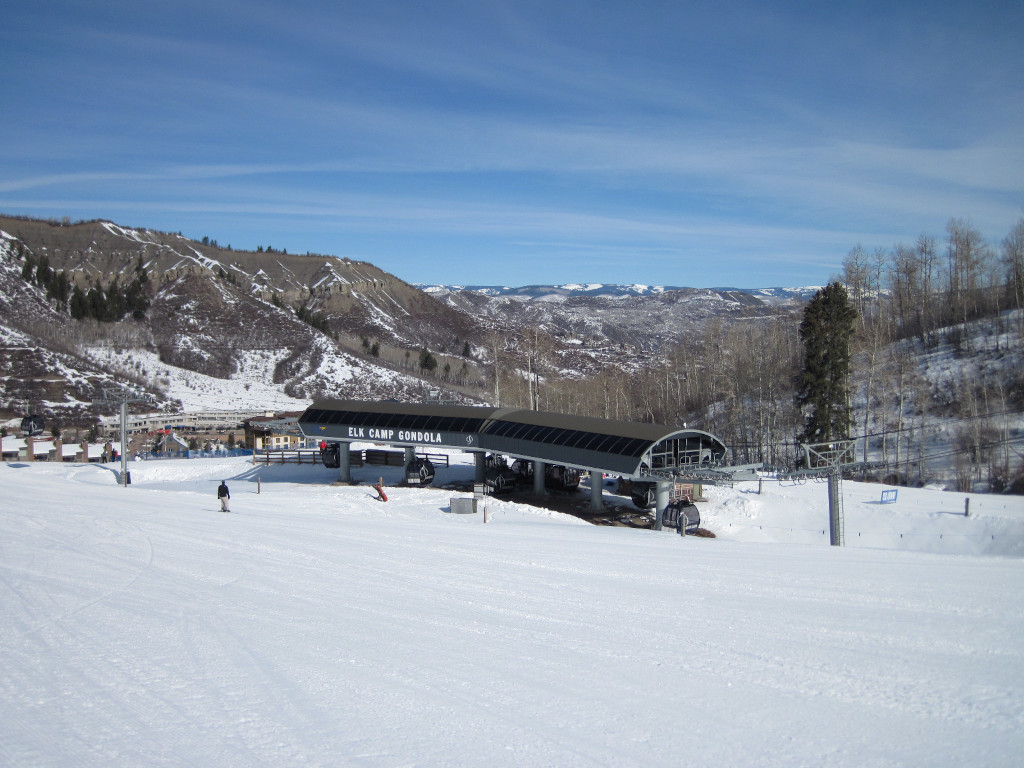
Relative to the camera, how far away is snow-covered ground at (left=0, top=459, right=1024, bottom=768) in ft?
27.4

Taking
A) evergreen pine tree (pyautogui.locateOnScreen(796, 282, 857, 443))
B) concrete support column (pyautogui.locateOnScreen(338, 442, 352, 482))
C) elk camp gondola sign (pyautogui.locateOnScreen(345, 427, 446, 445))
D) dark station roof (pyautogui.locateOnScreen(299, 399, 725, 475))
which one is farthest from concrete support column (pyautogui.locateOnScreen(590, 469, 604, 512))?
evergreen pine tree (pyautogui.locateOnScreen(796, 282, 857, 443))

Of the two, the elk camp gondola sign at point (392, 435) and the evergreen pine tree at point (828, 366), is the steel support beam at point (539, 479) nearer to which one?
the elk camp gondola sign at point (392, 435)

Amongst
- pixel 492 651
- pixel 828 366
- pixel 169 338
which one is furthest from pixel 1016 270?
pixel 169 338

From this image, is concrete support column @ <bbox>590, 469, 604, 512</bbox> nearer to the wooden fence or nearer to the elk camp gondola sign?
the elk camp gondola sign

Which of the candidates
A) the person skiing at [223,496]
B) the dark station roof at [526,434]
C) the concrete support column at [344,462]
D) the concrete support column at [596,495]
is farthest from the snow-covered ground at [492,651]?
the concrete support column at [344,462]

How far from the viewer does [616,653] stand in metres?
11.3

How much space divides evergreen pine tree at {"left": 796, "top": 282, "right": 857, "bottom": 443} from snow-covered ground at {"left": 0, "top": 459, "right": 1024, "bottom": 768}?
75.0ft

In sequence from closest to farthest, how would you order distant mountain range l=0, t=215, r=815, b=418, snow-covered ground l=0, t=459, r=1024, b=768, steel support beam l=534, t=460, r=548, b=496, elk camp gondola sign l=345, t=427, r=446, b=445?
snow-covered ground l=0, t=459, r=1024, b=768 → steel support beam l=534, t=460, r=548, b=496 → elk camp gondola sign l=345, t=427, r=446, b=445 → distant mountain range l=0, t=215, r=815, b=418

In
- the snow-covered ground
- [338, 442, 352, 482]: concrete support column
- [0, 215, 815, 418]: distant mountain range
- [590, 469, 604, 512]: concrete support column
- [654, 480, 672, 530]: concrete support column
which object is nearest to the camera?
the snow-covered ground

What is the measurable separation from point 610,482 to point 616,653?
2747 centimetres

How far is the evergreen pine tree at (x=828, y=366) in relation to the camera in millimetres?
42625

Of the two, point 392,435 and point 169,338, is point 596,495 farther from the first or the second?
point 169,338

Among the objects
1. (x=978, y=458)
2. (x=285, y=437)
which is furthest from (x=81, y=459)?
(x=978, y=458)

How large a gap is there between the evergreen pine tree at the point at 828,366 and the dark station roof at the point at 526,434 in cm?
1444
